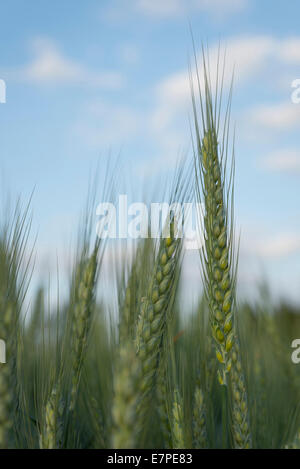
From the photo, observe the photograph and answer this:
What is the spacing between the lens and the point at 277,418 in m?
1.64

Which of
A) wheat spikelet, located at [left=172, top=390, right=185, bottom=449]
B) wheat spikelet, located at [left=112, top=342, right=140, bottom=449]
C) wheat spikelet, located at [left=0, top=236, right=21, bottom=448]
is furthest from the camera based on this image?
wheat spikelet, located at [left=172, top=390, right=185, bottom=449]

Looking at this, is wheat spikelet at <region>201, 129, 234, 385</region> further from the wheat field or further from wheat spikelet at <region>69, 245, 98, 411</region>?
wheat spikelet at <region>69, 245, 98, 411</region>

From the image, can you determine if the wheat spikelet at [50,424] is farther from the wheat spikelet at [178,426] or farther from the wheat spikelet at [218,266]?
the wheat spikelet at [218,266]

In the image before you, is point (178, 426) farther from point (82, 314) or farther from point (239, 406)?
point (82, 314)

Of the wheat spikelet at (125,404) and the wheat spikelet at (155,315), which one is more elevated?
the wheat spikelet at (155,315)

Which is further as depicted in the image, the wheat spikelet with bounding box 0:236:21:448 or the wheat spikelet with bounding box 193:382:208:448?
the wheat spikelet with bounding box 193:382:208:448

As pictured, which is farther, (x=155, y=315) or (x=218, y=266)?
(x=218, y=266)

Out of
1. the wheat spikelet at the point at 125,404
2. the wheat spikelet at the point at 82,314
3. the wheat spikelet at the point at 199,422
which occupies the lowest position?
the wheat spikelet at the point at 199,422

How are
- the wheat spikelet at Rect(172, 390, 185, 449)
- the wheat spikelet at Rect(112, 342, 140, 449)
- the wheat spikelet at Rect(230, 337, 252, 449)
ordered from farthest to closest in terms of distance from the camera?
1. the wheat spikelet at Rect(230, 337, 252, 449)
2. the wheat spikelet at Rect(172, 390, 185, 449)
3. the wheat spikelet at Rect(112, 342, 140, 449)

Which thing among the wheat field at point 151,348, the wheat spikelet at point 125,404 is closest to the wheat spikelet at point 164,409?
the wheat field at point 151,348

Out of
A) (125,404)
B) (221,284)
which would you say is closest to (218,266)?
(221,284)

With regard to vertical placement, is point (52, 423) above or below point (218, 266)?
below

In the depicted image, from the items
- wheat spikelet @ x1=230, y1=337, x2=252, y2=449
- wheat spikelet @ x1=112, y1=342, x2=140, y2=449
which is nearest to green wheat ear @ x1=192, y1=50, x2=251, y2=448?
wheat spikelet @ x1=230, y1=337, x2=252, y2=449

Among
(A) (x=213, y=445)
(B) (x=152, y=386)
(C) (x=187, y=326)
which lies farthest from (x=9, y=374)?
(C) (x=187, y=326)
